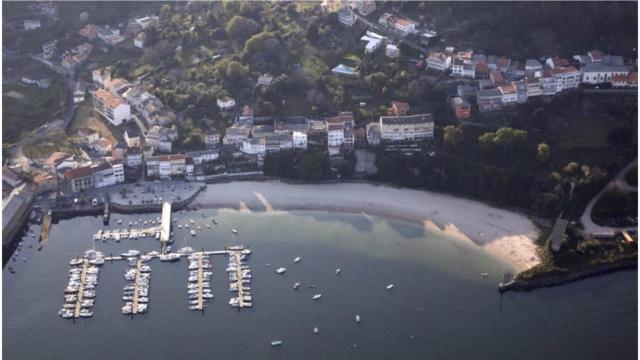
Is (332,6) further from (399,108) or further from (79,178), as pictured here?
(79,178)

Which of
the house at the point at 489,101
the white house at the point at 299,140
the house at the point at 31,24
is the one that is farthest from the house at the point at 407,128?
the house at the point at 31,24

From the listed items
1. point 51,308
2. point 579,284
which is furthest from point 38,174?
point 579,284

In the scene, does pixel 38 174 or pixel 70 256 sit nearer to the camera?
pixel 70 256

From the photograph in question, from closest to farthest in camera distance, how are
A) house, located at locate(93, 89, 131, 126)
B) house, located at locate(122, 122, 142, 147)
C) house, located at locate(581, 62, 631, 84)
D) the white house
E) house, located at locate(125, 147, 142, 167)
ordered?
house, located at locate(125, 147, 142, 167)
the white house
house, located at locate(122, 122, 142, 147)
house, located at locate(581, 62, 631, 84)
house, located at locate(93, 89, 131, 126)

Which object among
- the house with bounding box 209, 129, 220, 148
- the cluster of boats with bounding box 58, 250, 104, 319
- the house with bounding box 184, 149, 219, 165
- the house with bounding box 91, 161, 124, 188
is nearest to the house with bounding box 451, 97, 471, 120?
the house with bounding box 209, 129, 220, 148

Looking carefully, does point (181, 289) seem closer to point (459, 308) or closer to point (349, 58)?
point (459, 308)

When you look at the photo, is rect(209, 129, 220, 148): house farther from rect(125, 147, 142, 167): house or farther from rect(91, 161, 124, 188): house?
rect(91, 161, 124, 188): house

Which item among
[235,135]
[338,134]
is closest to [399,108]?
[338,134]

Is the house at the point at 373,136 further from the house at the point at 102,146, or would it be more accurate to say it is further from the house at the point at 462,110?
the house at the point at 102,146
